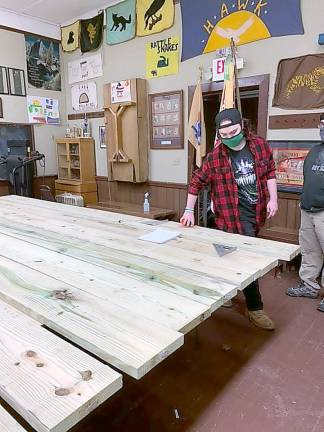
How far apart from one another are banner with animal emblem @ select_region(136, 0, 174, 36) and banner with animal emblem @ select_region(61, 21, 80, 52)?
4.01 ft

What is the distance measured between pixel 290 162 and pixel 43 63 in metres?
4.06

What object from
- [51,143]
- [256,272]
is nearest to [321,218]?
[256,272]

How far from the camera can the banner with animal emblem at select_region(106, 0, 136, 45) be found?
173 inches

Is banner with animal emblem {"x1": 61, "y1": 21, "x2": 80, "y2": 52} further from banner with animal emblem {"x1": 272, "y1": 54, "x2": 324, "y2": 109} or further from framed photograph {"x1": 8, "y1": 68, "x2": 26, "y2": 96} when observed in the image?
banner with animal emblem {"x1": 272, "y1": 54, "x2": 324, "y2": 109}

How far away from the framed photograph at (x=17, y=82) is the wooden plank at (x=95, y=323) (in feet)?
14.8

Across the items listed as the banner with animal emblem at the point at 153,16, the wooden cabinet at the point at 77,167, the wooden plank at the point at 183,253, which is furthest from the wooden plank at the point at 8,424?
the wooden cabinet at the point at 77,167

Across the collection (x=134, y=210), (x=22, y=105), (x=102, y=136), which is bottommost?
(x=134, y=210)

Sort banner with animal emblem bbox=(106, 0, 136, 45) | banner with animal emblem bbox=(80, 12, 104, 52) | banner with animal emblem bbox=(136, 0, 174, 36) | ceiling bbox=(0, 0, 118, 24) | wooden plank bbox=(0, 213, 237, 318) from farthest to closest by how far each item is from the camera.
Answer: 1. banner with animal emblem bbox=(80, 12, 104, 52)
2. ceiling bbox=(0, 0, 118, 24)
3. banner with animal emblem bbox=(106, 0, 136, 45)
4. banner with animal emblem bbox=(136, 0, 174, 36)
5. wooden plank bbox=(0, 213, 237, 318)

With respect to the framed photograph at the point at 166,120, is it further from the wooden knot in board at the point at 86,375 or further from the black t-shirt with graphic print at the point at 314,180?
the wooden knot in board at the point at 86,375

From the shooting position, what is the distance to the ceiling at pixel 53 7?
15.0 ft

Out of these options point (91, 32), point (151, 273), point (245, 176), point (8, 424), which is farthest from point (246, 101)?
point (8, 424)

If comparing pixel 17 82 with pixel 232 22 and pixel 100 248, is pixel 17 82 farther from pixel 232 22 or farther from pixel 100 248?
pixel 100 248

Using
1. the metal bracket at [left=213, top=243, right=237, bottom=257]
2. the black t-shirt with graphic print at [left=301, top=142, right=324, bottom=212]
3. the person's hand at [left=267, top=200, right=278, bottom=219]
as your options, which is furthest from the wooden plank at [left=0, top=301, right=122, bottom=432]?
the black t-shirt with graphic print at [left=301, top=142, right=324, bottom=212]

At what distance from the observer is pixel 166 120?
432 centimetres
